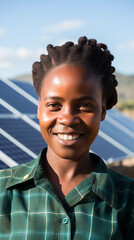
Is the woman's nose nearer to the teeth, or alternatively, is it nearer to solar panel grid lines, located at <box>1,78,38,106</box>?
the teeth

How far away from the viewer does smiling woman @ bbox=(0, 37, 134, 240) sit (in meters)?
1.99

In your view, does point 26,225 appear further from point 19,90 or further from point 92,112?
point 19,90

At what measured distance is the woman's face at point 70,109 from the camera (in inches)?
77.7

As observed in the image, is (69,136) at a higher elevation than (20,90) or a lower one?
lower

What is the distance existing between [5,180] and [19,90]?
23.2ft

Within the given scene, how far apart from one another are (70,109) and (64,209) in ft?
1.75

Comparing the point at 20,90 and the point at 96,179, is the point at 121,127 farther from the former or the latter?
the point at 96,179

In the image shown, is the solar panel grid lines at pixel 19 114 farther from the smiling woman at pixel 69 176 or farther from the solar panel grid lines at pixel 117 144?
the smiling woman at pixel 69 176

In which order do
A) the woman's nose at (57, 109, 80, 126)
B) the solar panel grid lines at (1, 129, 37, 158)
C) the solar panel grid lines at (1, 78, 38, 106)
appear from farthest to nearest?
the solar panel grid lines at (1, 78, 38, 106), the solar panel grid lines at (1, 129, 37, 158), the woman's nose at (57, 109, 80, 126)

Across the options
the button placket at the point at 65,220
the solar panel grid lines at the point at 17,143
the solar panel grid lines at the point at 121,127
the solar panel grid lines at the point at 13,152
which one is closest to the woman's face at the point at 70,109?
the button placket at the point at 65,220

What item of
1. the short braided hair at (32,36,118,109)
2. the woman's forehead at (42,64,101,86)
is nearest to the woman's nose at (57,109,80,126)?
the woman's forehead at (42,64,101,86)

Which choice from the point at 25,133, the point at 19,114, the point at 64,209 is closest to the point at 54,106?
the point at 64,209

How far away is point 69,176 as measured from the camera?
2.20 meters

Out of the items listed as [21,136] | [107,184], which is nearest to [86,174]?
[107,184]
